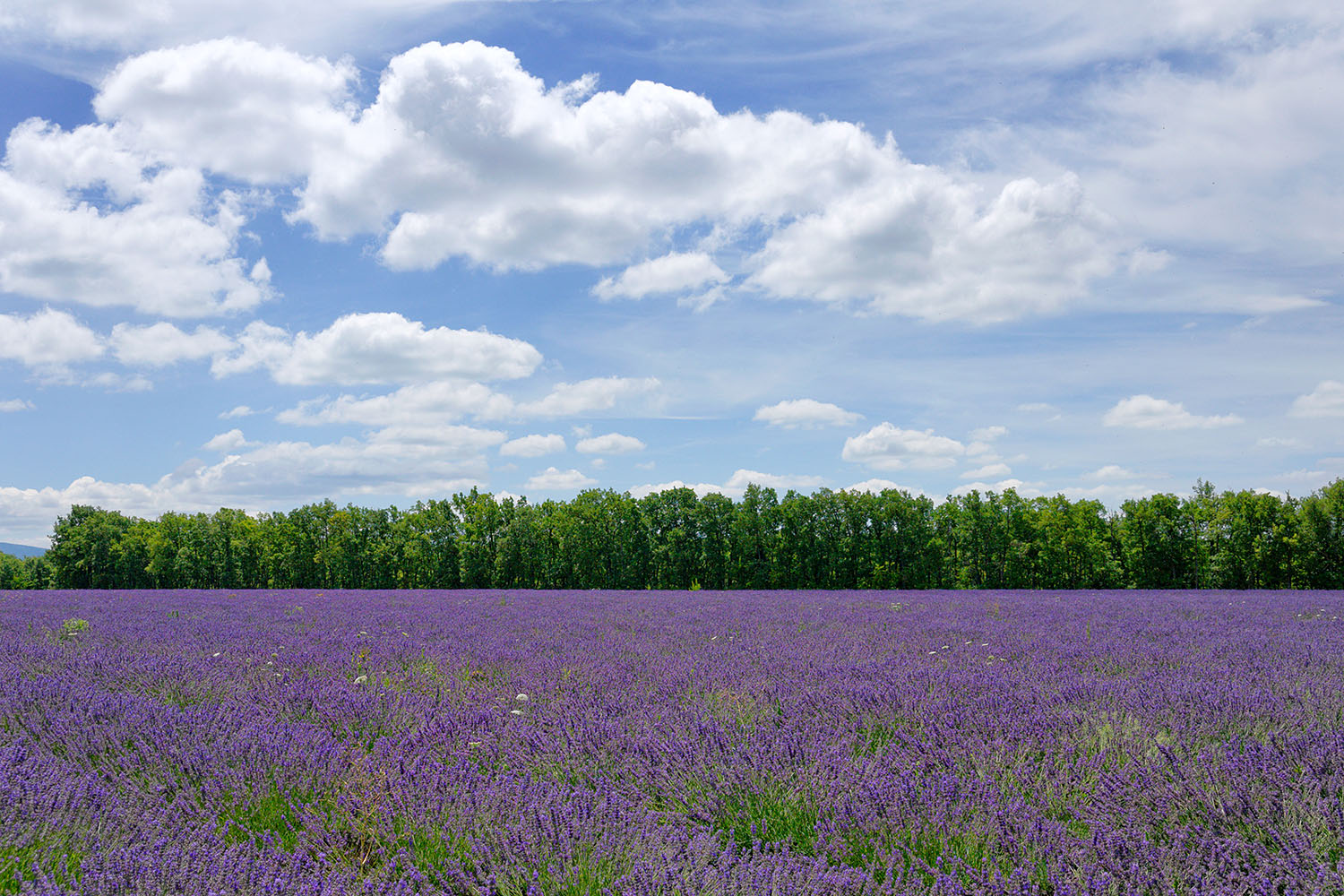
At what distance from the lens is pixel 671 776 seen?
280 cm

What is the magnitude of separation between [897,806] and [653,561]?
4214cm

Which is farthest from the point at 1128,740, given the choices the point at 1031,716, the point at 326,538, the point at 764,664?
the point at 326,538

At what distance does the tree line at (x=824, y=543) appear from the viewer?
1535 inches

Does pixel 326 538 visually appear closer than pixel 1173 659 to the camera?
No

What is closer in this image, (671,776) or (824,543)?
(671,776)

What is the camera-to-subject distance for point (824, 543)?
4359cm

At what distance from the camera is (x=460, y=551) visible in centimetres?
4534

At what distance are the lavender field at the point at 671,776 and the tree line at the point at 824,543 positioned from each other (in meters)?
38.7

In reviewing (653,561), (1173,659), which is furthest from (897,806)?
(653,561)

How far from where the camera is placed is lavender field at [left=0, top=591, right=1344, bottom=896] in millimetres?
2111

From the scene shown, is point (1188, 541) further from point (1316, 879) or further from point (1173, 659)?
point (1316, 879)

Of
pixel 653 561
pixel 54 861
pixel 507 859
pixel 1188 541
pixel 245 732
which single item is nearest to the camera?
pixel 507 859

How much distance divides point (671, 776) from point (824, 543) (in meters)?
42.0

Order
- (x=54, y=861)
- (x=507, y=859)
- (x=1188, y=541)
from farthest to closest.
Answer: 1. (x=1188, y=541)
2. (x=54, y=861)
3. (x=507, y=859)
